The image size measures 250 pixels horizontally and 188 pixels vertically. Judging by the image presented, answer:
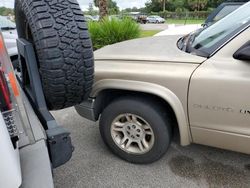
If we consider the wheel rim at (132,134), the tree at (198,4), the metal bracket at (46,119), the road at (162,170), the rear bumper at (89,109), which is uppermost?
the metal bracket at (46,119)

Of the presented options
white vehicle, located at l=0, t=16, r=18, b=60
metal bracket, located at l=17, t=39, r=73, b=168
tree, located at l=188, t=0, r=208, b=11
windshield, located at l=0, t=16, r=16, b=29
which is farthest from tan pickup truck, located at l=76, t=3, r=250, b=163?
tree, located at l=188, t=0, r=208, b=11

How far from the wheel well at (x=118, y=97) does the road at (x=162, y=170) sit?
0.40 meters

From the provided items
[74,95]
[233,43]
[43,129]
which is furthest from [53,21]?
[233,43]

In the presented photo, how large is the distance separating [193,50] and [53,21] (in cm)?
143

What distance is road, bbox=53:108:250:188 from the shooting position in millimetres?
2562

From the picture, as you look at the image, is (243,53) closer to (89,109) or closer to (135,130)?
(135,130)

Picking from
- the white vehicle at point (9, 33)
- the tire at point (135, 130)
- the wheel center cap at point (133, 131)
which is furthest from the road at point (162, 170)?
the white vehicle at point (9, 33)

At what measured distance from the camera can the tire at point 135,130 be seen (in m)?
2.57

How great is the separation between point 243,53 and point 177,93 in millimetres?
627

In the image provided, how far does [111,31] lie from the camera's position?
7.76 metres

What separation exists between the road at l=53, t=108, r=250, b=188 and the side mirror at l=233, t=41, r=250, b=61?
120cm

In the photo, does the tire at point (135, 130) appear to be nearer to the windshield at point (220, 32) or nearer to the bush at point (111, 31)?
the windshield at point (220, 32)

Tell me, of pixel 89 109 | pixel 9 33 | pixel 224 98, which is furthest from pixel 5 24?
pixel 224 98

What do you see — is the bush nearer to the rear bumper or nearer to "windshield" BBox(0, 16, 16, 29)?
"windshield" BBox(0, 16, 16, 29)
